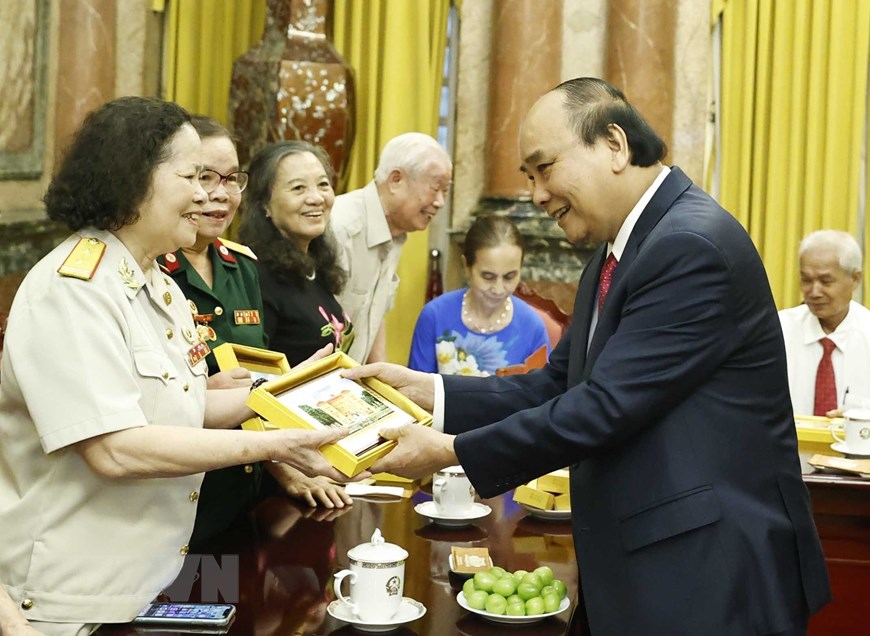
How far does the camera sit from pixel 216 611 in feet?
5.87

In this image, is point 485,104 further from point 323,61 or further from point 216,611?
point 216,611

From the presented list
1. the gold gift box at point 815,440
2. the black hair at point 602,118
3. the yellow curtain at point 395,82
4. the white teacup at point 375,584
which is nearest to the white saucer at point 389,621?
the white teacup at point 375,584

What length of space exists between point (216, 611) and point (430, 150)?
2722mm

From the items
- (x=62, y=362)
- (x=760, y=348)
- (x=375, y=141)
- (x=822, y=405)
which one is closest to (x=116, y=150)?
(x=62, y=362)

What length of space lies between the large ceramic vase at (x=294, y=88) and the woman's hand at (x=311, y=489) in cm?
263

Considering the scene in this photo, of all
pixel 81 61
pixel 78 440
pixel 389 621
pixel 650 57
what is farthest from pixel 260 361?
pixel 650 57

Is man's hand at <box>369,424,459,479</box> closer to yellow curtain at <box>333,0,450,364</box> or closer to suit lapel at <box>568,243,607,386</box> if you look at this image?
suit lapel at <box>568,243,607,386</box>

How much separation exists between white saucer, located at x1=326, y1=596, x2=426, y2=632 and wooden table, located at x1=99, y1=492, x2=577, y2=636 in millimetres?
17

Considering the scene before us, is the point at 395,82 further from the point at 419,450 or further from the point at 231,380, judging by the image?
the point at 419,450

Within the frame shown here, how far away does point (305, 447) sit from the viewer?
2.00 m

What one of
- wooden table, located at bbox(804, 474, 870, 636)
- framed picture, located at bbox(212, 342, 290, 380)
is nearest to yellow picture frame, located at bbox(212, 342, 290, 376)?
framed picture, located at bbox(212, 342, 290, 380)

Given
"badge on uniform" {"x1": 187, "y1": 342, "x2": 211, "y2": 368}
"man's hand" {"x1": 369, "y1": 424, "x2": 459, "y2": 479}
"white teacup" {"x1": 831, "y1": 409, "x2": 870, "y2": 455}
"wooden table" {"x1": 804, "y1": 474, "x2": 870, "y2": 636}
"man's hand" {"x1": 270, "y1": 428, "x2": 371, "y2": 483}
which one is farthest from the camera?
"white teacup" {"x1": 831, "y1": 409, "x2": 870, "y2": 455}

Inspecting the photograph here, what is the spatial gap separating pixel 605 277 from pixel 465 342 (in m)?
2.25

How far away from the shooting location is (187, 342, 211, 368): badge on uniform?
209 centimetres
